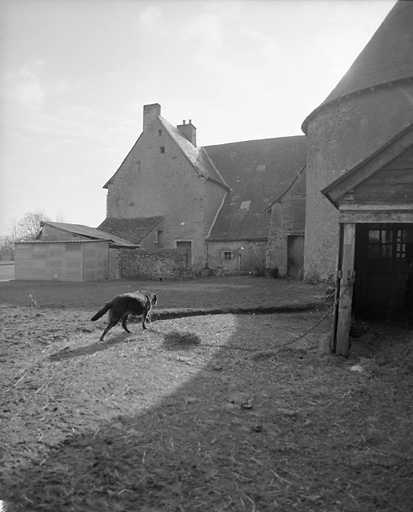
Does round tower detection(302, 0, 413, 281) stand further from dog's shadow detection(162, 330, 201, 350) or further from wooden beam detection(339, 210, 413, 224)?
dog's shadow detection(162, 330, 201, 350)

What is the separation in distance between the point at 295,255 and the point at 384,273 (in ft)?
49.5

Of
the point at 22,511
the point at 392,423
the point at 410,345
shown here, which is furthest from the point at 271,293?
the point at 22,511

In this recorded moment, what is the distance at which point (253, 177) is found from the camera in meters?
32.6

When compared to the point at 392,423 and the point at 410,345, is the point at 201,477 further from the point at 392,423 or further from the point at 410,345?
the point at 410,345

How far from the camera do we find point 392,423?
437cm

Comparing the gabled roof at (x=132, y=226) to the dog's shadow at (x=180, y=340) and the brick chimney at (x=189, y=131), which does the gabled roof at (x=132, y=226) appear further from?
the dog's shadow at (x=180, y=340)

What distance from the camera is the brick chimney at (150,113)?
31641 mm

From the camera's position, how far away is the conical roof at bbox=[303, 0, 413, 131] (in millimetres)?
16062

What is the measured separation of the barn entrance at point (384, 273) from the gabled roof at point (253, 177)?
17.2 metres

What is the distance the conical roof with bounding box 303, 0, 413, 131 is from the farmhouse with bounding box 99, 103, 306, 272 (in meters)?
11.7

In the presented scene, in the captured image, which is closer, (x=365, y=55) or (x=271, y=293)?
(x=271, y=293)

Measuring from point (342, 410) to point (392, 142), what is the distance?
4.41 m

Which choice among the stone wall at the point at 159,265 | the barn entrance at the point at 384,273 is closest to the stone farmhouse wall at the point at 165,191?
the stone wall at the point at 159,265

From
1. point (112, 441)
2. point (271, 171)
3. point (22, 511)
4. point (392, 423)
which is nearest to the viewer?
point (22, 511)
